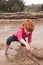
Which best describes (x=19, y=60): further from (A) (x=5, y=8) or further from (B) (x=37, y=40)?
(A) (x=5, y=8)

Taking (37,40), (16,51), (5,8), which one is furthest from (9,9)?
(16,51)

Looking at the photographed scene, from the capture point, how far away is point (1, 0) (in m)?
31.4

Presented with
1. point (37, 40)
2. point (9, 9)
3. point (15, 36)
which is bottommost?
point (9, 9)

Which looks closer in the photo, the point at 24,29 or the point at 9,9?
the point at 24,29

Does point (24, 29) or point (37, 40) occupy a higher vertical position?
point (24, 29)

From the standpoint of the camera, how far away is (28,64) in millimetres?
5316

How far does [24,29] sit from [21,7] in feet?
82.4

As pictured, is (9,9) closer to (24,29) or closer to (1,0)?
(1,0)

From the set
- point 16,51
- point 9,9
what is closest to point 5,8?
point 9,9

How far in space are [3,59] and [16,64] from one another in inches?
22.9

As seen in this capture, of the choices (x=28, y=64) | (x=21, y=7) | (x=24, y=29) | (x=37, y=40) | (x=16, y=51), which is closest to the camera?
(x=28, y=64)

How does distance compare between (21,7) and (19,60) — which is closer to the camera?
(19,60)

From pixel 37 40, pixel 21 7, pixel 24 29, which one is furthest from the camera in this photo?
pixel 21 7

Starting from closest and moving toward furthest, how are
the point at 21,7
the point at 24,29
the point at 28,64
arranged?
the point at 28,64 → the point at 24,29 → the point at 21,7
